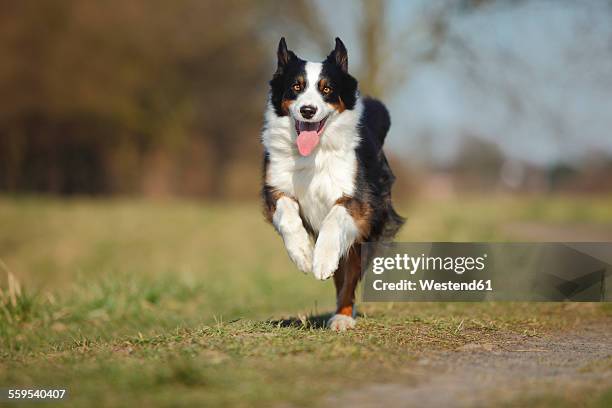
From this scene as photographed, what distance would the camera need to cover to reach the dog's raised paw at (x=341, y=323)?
4.50m

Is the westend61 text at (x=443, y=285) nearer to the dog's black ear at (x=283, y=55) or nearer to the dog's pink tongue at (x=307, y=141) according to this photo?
the dog's pink tongue at (x=307, y=141)

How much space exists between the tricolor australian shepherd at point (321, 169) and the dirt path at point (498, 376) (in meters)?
1.04

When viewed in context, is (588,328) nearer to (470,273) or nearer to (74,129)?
(470,273)

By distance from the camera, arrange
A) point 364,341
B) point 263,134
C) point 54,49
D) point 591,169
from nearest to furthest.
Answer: point 364,341, point 263,134, point 54,49, point 591,169

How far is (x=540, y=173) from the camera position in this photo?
39219 millimetres

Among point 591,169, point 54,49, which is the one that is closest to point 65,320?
point 54,49

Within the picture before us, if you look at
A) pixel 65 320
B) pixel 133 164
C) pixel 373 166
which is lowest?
pixel 65 320

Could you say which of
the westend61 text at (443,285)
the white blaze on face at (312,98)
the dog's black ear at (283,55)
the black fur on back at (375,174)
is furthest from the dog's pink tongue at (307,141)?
the westend61 text at (443,285)

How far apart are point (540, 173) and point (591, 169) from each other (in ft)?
38.0

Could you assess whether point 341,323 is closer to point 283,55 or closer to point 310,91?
point 310,91

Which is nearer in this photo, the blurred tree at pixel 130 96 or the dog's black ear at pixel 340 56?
the dog's black ear at pixel 340 56

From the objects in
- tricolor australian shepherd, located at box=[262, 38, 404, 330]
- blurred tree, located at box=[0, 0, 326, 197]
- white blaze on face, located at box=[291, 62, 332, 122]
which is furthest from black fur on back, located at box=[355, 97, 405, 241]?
blurred tree, located at box=[0, 0, 326, 197]

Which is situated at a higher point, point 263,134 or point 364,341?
point 263,134

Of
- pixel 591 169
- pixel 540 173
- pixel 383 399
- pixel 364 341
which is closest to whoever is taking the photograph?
pixel 383 399
